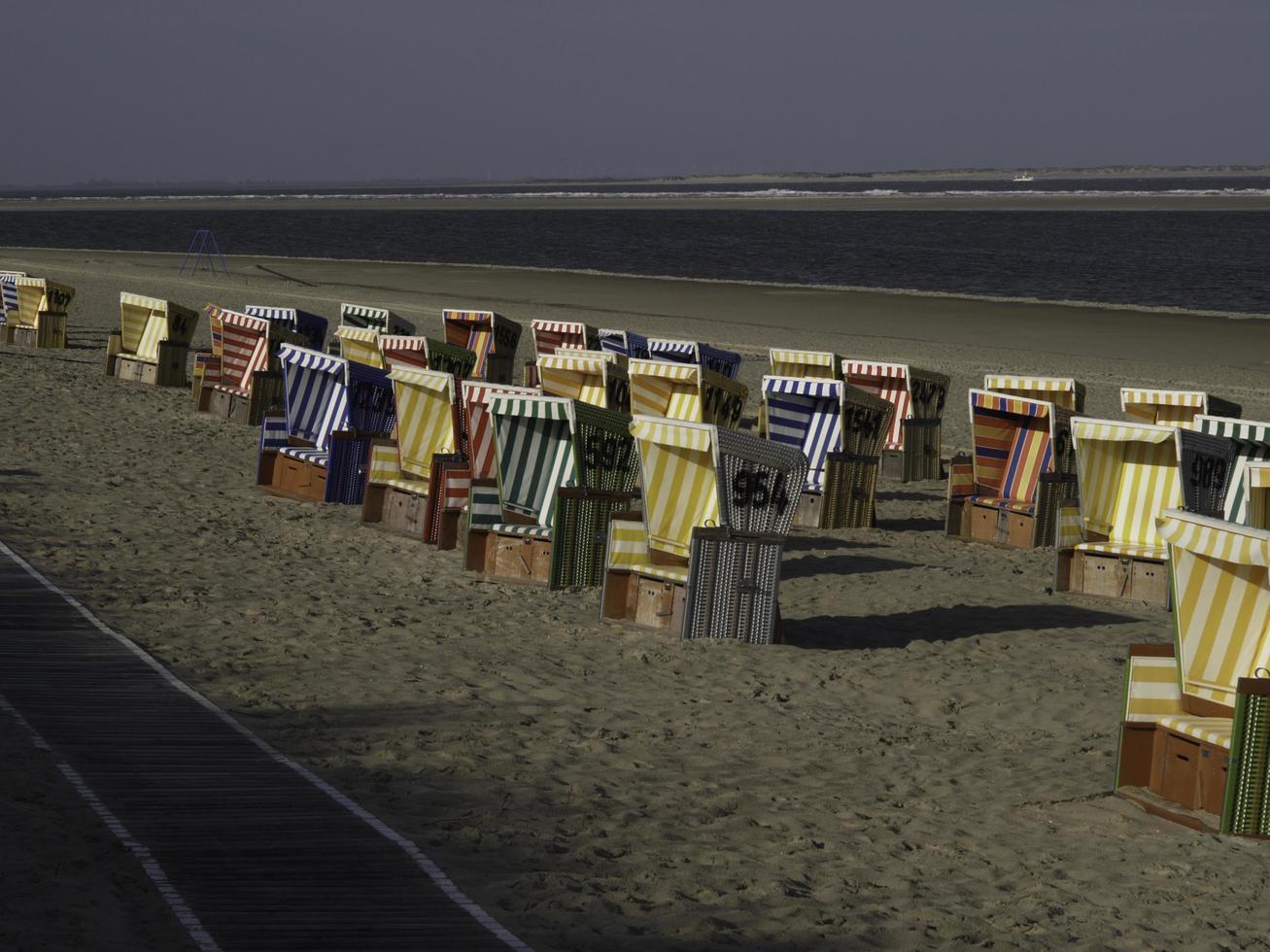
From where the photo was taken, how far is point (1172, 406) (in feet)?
55.9

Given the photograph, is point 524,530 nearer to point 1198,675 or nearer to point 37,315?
point 1198,675

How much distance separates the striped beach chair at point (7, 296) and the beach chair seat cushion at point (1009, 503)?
1859 centimetres

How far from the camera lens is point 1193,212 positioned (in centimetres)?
14362

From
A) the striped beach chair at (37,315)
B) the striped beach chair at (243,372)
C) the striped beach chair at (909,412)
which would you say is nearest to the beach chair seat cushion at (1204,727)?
the striped beach chair at (909,412)

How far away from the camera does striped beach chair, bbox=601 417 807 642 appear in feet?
35.6

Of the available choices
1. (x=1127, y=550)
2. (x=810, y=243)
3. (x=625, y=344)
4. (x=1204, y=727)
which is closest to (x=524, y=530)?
(x=1127, y=550)

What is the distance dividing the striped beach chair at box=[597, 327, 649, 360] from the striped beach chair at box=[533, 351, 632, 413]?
2.64 meters

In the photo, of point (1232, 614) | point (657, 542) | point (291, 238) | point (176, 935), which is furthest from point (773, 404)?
point (291, 238)

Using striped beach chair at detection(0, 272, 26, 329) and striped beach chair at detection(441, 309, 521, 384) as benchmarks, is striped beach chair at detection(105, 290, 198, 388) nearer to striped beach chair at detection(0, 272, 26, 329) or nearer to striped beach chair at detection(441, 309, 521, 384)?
striped beach chair at detection(441, 309, 521, 384)

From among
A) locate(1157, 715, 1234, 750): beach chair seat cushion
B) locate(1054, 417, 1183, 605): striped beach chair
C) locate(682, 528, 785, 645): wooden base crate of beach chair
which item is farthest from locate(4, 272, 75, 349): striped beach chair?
locate(1157, 715, 1234, 750): beach chair seat cushion

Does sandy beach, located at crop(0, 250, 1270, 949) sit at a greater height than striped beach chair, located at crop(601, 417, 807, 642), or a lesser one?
lesser

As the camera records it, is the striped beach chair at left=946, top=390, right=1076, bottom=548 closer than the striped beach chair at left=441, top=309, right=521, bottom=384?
Yes

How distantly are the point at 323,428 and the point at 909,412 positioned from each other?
6576 millimetres

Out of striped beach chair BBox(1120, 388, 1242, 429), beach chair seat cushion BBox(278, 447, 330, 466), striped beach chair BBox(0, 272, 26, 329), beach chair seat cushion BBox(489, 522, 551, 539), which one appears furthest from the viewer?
striped beach chair BBox(0, 272, 26, 329)
